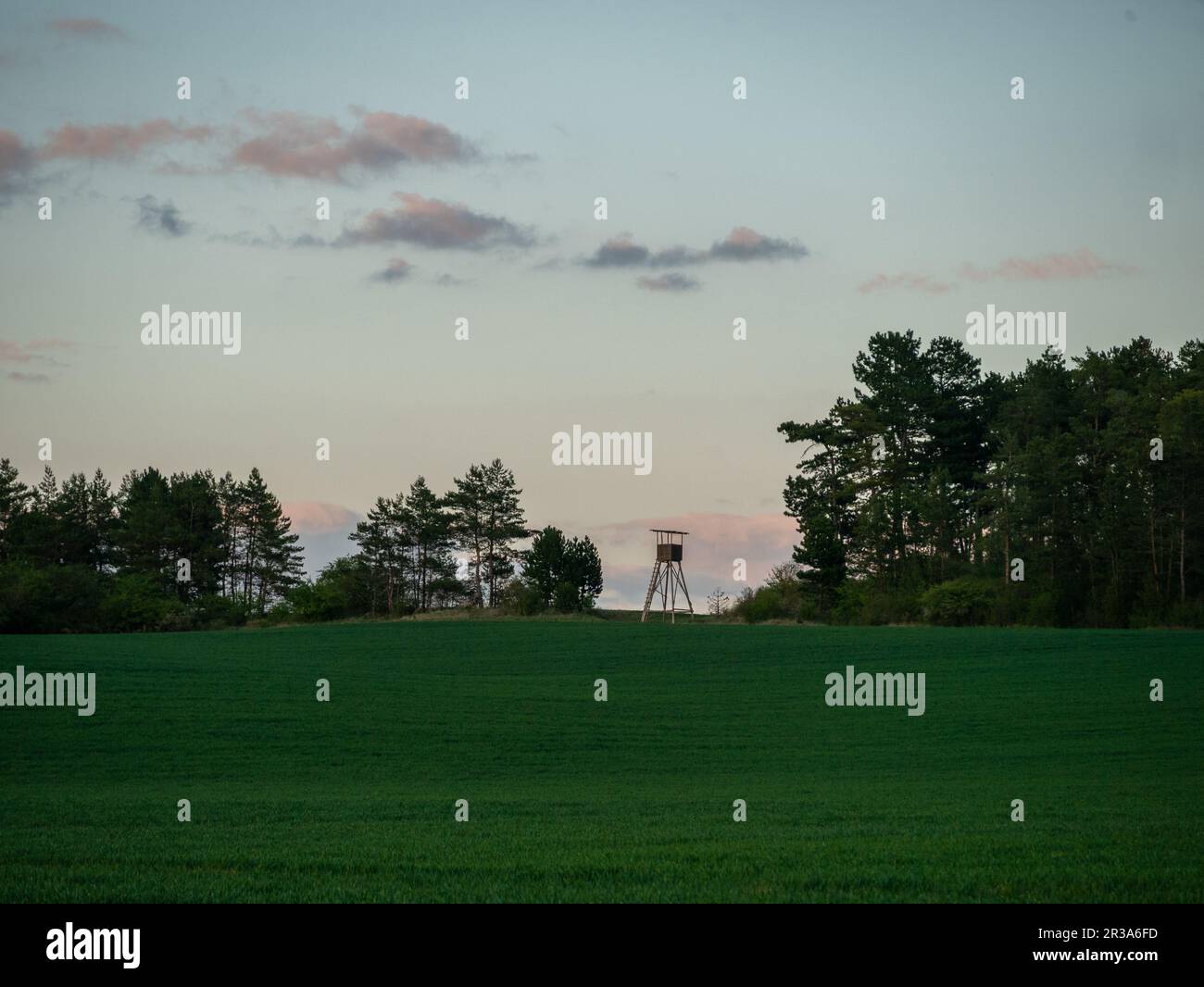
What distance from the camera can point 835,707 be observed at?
120 ft

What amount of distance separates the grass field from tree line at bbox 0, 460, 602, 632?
21284 millimetres

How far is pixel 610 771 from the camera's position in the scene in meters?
25.3

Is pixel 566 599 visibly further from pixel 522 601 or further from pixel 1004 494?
pixel 1004 494

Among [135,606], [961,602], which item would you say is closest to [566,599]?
[961,602]

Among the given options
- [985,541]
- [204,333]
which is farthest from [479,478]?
[204,333]

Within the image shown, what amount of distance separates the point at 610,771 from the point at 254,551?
6959 cm

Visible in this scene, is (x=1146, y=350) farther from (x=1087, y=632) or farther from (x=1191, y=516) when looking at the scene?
(x=1087, y=632)

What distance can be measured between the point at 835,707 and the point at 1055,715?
6588mm

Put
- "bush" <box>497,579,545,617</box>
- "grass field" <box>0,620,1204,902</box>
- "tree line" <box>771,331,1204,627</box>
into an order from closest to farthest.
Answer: "grass field" <box>0,620,1204,902</box>
"tree line" <box>771,331,1204,627</box>
"bush" <box>497,579,545,617</box>

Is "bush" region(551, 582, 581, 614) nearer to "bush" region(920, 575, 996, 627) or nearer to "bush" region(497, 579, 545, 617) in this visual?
"bush" region(497, 579, 545, 617)

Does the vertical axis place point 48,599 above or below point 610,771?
above

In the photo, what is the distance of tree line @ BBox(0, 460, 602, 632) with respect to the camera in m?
77.3

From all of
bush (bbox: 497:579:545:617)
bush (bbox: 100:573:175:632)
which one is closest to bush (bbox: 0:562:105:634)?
bush (bbox: 100:573:175:632)
